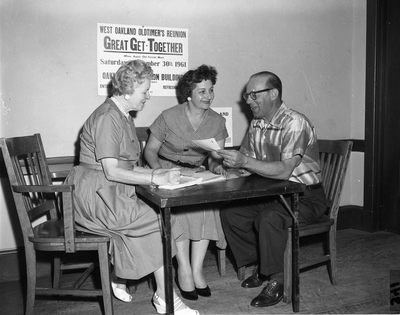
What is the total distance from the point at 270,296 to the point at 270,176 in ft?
2.70

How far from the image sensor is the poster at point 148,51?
387 centimetres

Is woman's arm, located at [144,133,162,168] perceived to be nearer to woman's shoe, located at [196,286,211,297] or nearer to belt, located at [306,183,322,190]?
woman's shoe, located at [196,286,211,297]

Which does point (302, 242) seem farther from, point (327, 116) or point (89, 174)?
point (89, 174)

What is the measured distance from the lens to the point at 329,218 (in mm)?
3459

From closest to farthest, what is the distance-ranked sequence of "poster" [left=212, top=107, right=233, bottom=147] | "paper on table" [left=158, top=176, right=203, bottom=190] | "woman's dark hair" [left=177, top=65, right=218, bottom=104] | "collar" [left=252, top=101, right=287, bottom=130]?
1. "paper on table" [left=158, top=176, right=203, bottom=190]
2. "collar" [left=252, top=101, right=287, bottom=130]
3. "woman's dark hair" [left=177, top=65, right=218, bottom=104]
4. "poster" [left=212, top=107, right=233, bottom=147]

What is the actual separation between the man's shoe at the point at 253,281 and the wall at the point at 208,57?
1357mm

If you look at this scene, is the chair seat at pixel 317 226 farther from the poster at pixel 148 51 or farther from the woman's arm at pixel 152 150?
the poster at pixel 148 51

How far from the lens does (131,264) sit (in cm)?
288

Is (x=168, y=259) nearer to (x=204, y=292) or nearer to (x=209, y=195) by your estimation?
(x=209, y=195)

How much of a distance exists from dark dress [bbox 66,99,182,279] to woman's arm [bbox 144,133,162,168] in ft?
2.19

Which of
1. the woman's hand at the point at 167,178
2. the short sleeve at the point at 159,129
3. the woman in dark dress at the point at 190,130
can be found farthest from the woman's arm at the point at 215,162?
the woman's hand at the point at 167,178

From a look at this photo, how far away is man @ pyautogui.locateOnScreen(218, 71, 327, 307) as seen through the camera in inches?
123

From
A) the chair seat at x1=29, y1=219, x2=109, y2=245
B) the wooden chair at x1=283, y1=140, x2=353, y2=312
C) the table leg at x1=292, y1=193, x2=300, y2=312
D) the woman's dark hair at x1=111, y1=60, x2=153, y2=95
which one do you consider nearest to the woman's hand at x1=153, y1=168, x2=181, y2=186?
the chair seat at x1=29, y1=219, x2=109, y2=245

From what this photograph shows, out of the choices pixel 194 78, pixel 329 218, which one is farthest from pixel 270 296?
pixel 194 78
